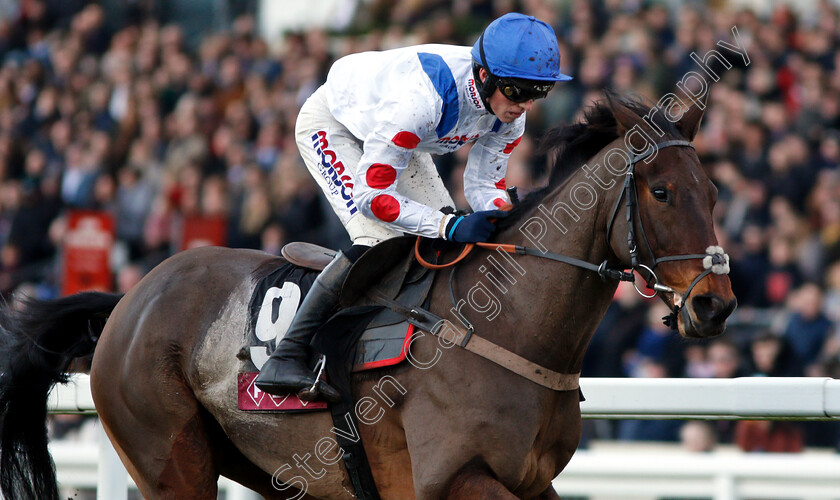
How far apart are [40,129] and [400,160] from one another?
1024cm

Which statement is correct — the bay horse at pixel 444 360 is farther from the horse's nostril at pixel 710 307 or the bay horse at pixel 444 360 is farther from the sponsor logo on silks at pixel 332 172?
the sponsor logo on silks at pixel 332 172

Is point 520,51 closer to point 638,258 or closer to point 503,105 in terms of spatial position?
point 503,105

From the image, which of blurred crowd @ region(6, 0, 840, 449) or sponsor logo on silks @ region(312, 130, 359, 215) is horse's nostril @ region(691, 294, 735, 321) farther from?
sponsor logo on silks @ region(312, 130, 359, 215)

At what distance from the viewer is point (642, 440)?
670 cm

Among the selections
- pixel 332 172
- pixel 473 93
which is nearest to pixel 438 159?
pixel 332 172

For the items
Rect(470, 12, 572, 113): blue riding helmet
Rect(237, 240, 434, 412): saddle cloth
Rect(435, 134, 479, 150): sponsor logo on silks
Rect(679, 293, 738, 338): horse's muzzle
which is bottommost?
Rect(237, 240, 434, 412): saddle cloth

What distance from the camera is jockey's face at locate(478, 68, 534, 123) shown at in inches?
151

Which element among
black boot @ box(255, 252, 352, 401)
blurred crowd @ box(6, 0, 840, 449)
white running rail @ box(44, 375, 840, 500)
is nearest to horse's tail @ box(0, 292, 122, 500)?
white running rail @ box(44, 375, 840, 500)

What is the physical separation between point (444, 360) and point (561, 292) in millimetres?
465

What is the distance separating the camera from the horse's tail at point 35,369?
465 cm

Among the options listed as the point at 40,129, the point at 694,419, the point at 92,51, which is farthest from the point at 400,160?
the point at 92,51

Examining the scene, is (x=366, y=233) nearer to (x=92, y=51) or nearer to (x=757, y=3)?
(x=757, y=3)

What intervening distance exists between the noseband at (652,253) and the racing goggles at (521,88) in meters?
0.43

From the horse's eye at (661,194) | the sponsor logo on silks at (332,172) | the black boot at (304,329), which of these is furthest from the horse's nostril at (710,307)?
the sponsor logo on silks at (332,172)
